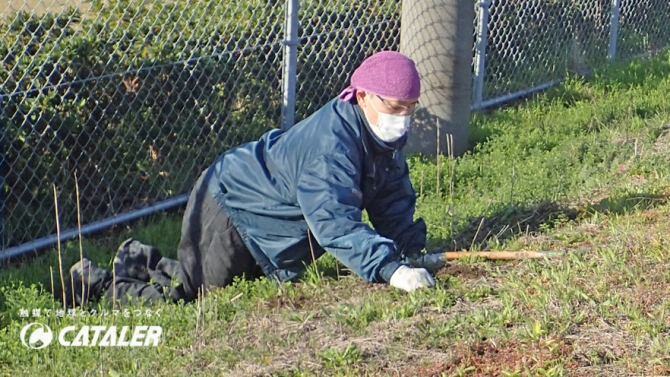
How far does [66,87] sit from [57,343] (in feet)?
6.40

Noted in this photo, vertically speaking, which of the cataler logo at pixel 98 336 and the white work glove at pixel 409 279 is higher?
the white work glove at pixel 409 279

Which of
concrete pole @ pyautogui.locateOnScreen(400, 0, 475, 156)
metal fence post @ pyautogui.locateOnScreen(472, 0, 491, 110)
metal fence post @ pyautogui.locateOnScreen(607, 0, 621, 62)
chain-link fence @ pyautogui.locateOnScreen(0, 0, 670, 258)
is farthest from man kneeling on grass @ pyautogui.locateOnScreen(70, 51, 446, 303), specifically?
metal fence post @ pyautogui.locateOnScreen(607, 0, 621, 62)

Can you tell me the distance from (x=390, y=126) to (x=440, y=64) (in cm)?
265

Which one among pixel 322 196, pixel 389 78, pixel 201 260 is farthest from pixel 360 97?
pixel 201 260

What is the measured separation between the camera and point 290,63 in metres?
6.68

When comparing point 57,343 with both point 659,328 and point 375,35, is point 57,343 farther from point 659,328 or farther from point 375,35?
point 375,35

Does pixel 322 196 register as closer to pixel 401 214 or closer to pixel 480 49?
pixel 401 214

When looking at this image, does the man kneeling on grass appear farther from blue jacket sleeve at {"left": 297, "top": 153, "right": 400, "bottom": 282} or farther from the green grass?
the green grass

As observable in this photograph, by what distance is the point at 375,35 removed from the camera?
770cm

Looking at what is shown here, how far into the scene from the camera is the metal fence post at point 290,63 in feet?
Result: 21.7

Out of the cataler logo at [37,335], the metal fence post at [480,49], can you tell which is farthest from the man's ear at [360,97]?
the metal fence post at [480,49]

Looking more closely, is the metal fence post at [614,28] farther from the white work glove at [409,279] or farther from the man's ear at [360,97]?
the white work glove at [409,279]

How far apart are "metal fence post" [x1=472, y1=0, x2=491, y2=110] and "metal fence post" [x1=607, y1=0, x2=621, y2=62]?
7.14ft

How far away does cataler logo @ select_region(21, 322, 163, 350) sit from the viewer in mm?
4219
